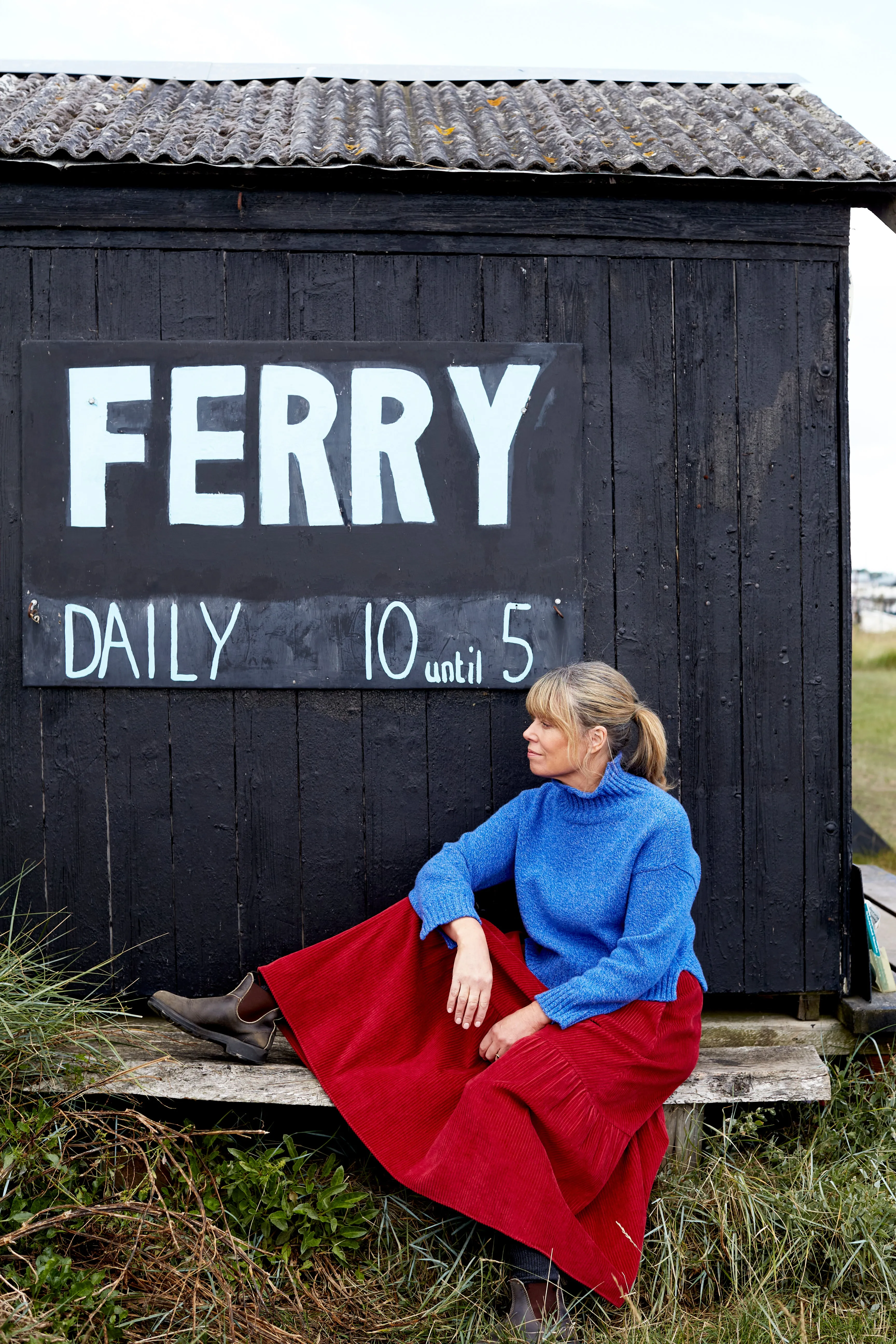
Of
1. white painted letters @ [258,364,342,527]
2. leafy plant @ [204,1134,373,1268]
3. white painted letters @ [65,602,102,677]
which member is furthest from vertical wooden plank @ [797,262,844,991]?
white painted letters @ [65,602,102,677]

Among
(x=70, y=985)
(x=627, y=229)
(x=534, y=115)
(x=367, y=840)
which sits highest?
(x=534, y=115)

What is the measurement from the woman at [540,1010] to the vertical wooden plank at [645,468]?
494mm

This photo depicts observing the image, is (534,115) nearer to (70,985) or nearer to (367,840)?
(367,840)

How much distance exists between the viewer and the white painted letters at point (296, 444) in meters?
3.18

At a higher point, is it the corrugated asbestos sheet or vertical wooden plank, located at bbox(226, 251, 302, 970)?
the corrugated asbestos sheet

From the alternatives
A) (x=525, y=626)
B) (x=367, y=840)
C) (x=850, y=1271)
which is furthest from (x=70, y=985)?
(x=850, y=1271)

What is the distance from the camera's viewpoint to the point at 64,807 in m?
3.23

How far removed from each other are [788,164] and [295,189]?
5.43 feet

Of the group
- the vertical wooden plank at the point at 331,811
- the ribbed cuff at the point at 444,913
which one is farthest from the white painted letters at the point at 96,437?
the ribbed cuff at the point at 444,913

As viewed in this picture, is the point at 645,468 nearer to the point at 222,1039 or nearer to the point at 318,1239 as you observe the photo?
the point at 222,1039

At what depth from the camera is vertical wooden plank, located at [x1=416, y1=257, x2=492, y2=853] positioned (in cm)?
321

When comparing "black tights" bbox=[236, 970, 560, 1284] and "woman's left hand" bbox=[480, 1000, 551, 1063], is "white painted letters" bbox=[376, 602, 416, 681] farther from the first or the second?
"black tights" bbox=[236, 970, 560, 1284]

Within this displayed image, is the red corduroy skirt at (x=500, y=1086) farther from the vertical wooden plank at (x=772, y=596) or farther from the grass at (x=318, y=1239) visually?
the vertical wooden plank at (x=772, y=596)

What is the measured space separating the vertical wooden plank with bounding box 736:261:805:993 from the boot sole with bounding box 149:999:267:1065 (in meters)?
1.71
